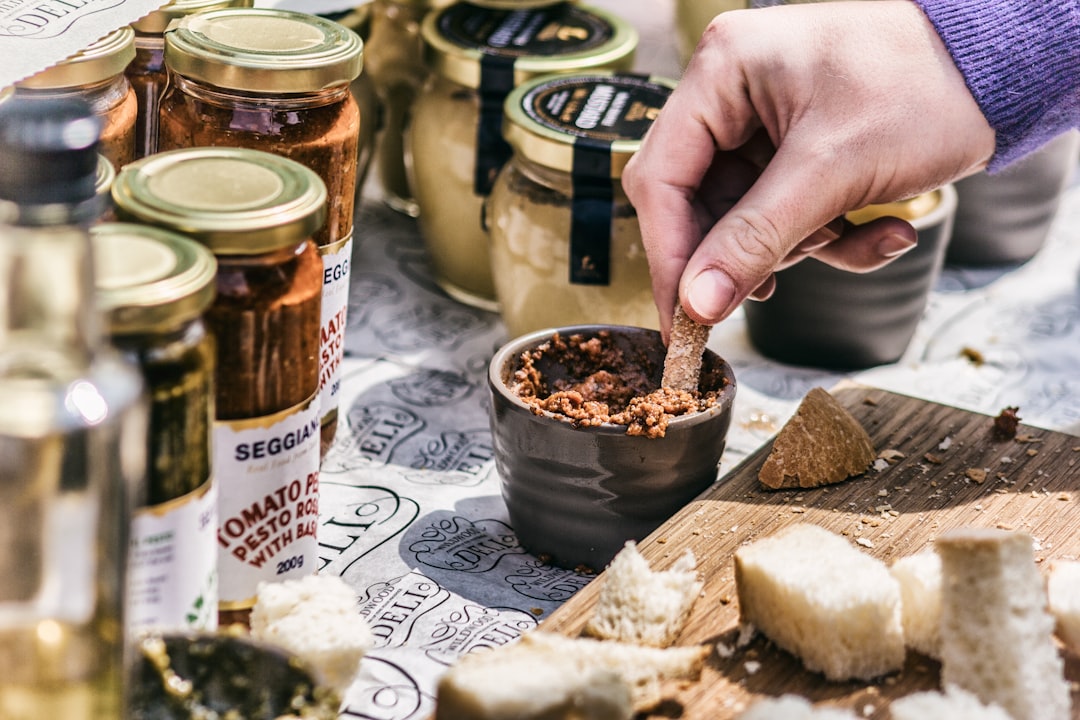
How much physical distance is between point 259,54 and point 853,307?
875 mm

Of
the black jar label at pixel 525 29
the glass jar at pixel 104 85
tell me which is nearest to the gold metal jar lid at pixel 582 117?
the black jar label at pixel 525 29

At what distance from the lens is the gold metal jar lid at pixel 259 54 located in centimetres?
107

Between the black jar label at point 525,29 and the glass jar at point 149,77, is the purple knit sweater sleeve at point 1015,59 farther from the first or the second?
the glass jar at point 149,77

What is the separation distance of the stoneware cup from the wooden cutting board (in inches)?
7.0

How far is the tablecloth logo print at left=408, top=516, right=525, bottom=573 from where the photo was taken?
121 centimetres

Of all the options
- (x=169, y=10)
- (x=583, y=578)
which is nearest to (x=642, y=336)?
(x=583, y=578)

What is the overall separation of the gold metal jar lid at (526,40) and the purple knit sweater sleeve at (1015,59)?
51 centimetres

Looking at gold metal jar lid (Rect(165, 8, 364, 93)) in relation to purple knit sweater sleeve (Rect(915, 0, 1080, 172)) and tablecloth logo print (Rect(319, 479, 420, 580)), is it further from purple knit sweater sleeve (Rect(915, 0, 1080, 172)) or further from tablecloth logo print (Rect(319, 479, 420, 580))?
purple knit sweater sleeve (Rect(915, 0, 1080, 172))

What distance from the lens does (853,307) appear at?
163 centimetres

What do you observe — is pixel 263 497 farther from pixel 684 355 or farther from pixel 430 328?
pixel 430 328

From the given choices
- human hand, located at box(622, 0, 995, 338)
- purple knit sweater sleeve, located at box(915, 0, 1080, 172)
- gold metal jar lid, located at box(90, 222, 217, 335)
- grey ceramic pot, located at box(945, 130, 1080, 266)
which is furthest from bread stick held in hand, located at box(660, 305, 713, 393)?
grey ceramic pot, located at box(945, 130, 1080, 266)

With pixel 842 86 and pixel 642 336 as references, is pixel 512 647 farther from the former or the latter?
pixel 842 86

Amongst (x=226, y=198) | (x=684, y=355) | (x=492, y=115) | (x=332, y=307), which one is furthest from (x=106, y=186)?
(x=492, y=115)

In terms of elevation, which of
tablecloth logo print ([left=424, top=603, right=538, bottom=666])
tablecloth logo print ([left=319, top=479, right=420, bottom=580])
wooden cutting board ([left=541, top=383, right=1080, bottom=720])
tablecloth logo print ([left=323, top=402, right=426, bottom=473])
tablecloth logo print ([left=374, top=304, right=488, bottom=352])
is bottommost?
tablecloth logo print ([left=374, top=304, right=488, bottom=352])
